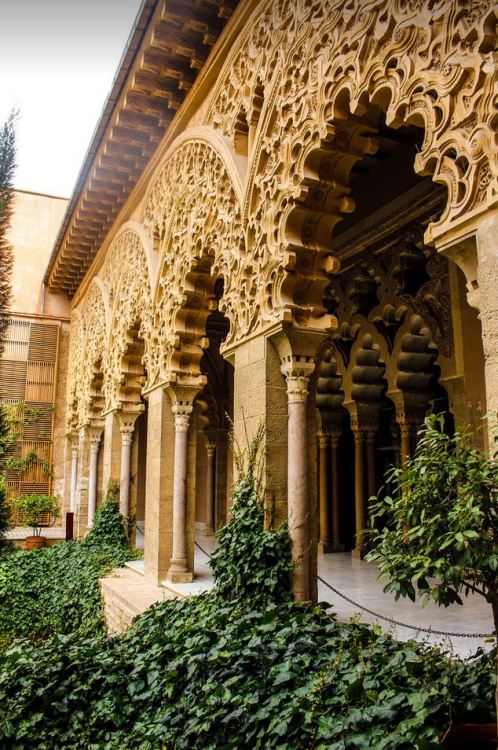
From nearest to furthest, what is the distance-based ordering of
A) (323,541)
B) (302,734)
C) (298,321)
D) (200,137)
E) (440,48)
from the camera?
(302,734) → (440,48) → (298,321) → (200,137) → (323,541)

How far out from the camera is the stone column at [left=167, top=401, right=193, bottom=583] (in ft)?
25.2

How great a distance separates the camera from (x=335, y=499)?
1077 cm

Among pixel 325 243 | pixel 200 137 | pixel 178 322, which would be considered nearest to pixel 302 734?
pixel 325 243

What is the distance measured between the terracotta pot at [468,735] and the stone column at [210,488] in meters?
13.1

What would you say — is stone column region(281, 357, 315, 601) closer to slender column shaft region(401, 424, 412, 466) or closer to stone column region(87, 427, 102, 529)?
slender column shaft region(401, 424, 412, 466)

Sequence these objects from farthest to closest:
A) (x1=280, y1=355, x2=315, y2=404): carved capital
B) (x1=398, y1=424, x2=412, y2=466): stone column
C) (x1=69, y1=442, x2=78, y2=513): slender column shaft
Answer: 1. (x1=69, y1=442, x2=78, y2=513): slender column shaft
2. (x1=398, y1=424, x2=412, y2=466): stone column
3. (x1=280, y1=355, x2=315, y2=404): carved capital

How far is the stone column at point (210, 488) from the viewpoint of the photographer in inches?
613

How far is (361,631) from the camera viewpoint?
3959mm

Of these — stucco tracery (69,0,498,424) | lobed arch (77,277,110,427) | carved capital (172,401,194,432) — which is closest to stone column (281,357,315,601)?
stucco tracery (69,0,498,424)

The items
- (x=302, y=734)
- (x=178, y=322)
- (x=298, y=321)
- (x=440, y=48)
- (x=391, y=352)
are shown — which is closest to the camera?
(x=302, y=734)

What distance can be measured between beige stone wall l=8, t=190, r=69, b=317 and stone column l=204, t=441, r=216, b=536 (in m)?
6.20

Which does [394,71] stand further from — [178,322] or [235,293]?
[178,322]

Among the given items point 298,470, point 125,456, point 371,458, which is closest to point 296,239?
point 298,470

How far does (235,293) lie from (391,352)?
11.7 feet
